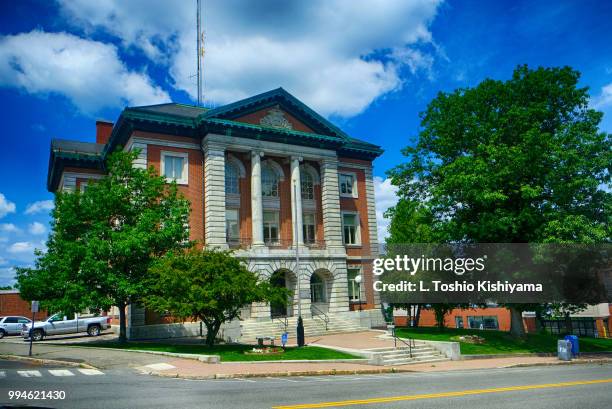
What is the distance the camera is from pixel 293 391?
523 inches

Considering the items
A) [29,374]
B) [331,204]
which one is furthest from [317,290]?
[29,374]

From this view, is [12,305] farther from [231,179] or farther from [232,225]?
[231,179]

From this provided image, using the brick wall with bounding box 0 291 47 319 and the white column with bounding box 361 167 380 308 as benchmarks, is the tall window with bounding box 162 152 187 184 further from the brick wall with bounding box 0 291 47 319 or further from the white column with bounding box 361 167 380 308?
the brick wall with bounding box 0 291 47 319

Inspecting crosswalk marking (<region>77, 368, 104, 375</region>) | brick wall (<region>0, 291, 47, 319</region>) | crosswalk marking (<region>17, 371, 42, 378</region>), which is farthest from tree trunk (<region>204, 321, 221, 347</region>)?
brick wall (<region>0, 291, 47, 319</region>)

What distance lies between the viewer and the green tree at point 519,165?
84.9ft

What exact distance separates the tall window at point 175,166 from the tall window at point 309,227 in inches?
412

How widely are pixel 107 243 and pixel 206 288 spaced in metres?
6.42

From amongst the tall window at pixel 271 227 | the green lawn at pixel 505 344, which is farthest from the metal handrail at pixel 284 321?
the green lawn at pixel 505 344

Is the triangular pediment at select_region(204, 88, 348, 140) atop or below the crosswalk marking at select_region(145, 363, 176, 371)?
atop

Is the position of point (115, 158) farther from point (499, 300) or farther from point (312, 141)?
point (499, 300)

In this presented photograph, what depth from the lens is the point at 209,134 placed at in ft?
117

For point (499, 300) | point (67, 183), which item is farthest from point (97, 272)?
point (499, 300)

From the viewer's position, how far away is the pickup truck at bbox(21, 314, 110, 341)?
32.4m

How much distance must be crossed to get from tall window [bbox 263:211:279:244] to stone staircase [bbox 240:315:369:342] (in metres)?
6.50
